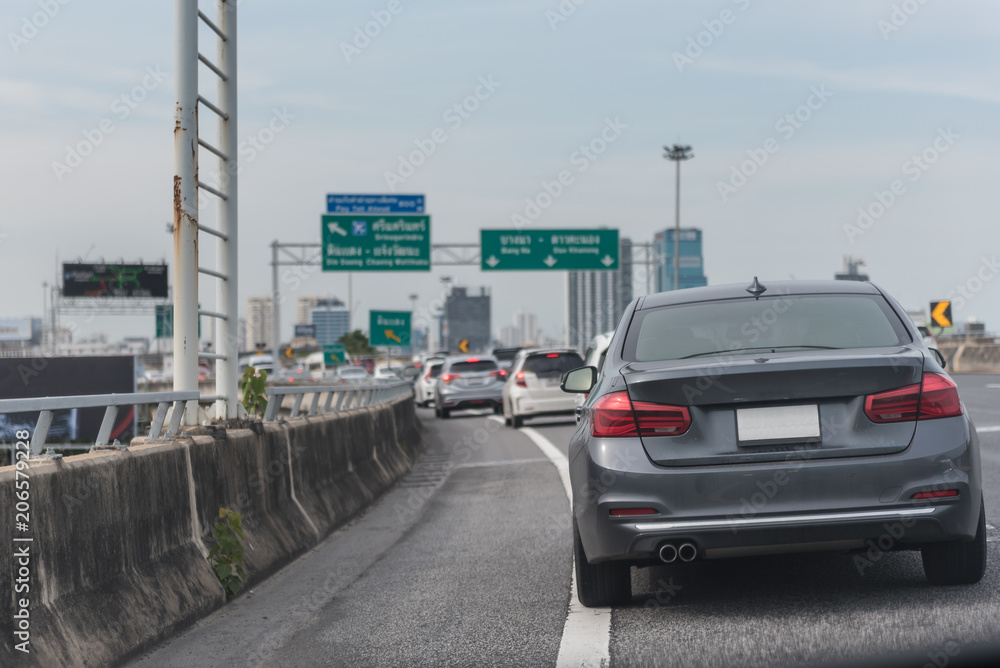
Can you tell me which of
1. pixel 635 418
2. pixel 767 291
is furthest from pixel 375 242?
pixel 635 418

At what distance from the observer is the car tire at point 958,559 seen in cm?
539

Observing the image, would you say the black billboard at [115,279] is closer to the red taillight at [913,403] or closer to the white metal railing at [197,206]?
the white metal railing at [197,206]

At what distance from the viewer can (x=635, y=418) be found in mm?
5270

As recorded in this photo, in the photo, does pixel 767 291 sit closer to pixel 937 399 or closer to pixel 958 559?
pixel 937 399

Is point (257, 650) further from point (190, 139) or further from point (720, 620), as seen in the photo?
point (190, 139)

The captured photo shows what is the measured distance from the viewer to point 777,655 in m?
4.50

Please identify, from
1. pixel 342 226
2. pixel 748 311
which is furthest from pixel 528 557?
pixel 342 226

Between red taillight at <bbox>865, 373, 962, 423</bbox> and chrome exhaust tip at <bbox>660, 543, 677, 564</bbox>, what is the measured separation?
3.26 feet

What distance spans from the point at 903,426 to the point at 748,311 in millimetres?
1176

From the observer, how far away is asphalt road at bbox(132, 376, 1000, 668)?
15.4 feet

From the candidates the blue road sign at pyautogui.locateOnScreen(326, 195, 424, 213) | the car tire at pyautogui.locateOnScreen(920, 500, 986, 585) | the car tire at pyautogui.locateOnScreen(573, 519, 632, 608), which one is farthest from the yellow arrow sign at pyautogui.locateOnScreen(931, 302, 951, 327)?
the car tire at pyautogui.locateOnScreen(573, 519, 632, 608)

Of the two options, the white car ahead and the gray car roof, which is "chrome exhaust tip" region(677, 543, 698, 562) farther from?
the white car ahead

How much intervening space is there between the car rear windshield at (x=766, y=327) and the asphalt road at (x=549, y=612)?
1.18 m

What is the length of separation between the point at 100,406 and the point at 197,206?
3112 millimetres
